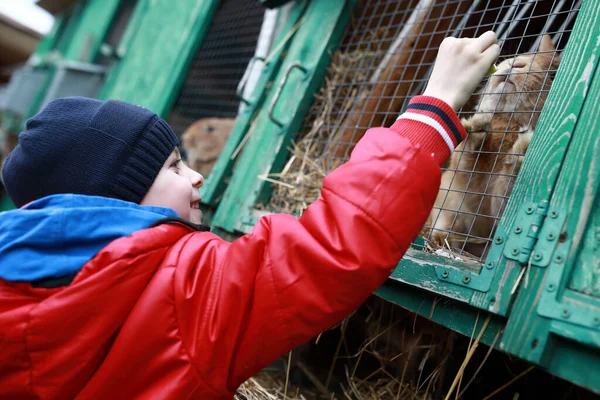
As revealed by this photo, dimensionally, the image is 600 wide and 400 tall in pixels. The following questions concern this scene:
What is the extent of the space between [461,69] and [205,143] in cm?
243

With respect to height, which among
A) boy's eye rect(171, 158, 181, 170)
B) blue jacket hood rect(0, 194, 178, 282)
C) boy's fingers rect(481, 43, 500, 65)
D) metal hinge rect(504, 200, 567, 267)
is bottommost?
blue jacket hood rect(0, 194, 178, 282)

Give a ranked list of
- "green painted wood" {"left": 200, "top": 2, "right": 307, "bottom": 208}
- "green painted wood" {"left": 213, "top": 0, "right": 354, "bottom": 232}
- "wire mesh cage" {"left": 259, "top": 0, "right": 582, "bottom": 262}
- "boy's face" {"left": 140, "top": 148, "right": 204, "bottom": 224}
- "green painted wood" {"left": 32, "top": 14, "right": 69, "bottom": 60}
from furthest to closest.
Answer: "green painted wood" {"left": 32, "top": 14, "right": 69, "bottom": 60} < "green painted wood" {"left": 200, "top": 2, "right": 307, "bottom": 208} < "green painted wood" {"left": 213, "top": 0, "right": 354, "bottom": 232} < "wire mesh cage" {"left": 259, "top": 0, "right": 582, "bottom": 262} < "boy's face" {"left": 140, "top": 148, "right": 204, "bottom": 224}

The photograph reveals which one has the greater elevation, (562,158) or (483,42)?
(483,42)

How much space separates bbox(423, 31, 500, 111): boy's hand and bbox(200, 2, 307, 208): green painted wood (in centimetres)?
145

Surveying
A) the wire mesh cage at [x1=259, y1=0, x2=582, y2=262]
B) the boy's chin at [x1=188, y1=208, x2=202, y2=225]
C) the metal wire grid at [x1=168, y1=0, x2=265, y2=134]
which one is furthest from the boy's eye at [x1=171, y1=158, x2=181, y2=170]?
the metal wire grid at [x1=168, y1=0, x2=265, y2=134]

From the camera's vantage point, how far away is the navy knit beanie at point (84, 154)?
1361 mm

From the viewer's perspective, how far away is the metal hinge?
1227mm

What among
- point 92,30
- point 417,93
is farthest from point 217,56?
point 92,30

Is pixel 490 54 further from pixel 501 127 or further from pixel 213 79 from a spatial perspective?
pixel 213 79

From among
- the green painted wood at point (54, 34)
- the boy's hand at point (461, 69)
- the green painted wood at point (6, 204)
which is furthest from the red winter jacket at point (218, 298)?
the green painted wood at point (54, 34)

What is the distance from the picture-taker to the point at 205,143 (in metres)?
3.49

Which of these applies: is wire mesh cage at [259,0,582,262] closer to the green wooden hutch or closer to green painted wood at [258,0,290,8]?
the green wooden hutch

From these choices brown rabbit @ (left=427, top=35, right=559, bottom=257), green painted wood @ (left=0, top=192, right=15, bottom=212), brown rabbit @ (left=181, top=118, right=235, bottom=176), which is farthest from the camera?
green painted wood @ (left=0, top=192, right=15, bottom=212)

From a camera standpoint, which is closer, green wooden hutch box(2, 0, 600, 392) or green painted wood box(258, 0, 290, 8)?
Answer: green wooden hutch box(2, 0, 600, 392)
